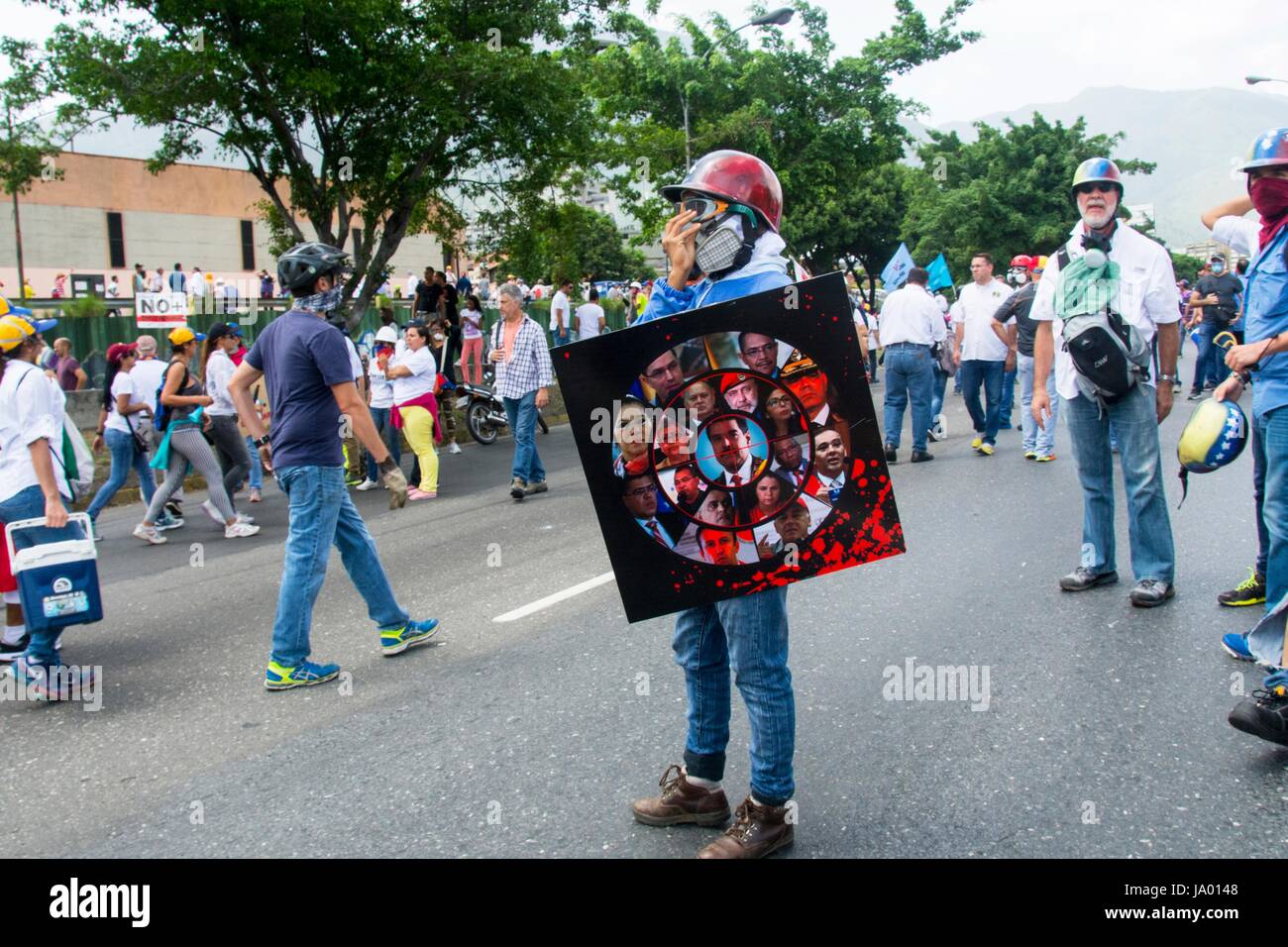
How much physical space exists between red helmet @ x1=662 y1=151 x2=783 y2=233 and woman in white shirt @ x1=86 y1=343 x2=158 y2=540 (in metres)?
7.99

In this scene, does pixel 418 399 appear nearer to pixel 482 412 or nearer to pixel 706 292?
pixel 482 412

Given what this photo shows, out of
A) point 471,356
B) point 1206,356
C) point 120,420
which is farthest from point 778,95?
point 120,420

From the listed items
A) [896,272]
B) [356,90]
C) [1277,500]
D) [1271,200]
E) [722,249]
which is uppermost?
[356,90]

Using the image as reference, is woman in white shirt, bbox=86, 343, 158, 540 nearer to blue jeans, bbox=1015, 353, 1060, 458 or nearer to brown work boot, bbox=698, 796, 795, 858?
brown work boot, bbox=698, 796, 795, 858

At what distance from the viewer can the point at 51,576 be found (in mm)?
5230

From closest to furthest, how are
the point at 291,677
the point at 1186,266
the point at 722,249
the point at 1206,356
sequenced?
1. the point at 722,249
2. the point at 291,677
3. the point at 1206,356
4. the point at 1186,266

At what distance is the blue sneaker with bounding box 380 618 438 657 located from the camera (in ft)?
18.4

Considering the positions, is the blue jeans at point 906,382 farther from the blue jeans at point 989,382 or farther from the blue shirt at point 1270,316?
the blue shirt at point 1270,316

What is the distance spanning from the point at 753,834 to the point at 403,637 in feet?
9.44

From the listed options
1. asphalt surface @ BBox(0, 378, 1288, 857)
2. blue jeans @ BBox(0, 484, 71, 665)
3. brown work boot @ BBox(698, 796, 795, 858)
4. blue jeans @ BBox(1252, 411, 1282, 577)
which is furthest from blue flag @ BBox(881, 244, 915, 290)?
brown work boot @ BBox(698, 796, 795, 858)

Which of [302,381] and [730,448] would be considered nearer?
[730,448]

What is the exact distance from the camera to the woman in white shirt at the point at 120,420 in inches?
384

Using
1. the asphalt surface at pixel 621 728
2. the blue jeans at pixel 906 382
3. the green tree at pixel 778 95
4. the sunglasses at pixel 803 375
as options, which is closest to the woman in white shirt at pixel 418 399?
the asphalt surface at pixel 621 728
